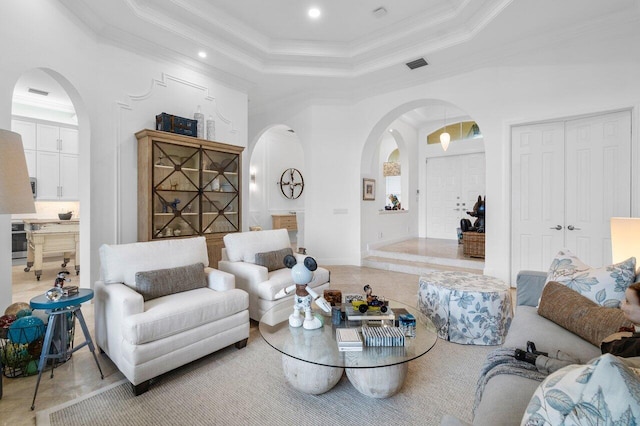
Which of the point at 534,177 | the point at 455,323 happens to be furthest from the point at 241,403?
the point at 534,177

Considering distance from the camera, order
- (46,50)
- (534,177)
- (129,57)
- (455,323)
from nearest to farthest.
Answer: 1. (455,323)
2. (46,50)
3. (129,57)
4. (534,177)

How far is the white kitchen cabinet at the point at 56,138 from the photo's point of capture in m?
5.66

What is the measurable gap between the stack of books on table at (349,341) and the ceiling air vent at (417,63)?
3.95 metres

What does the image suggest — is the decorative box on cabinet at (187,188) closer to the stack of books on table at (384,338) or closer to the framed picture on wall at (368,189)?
the framed picture on wall at (368,189)

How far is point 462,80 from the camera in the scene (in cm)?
445

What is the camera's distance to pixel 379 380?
1787 mm

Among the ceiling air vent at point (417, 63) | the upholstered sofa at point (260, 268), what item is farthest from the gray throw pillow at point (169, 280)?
the ceiling air vent at point (417, 63)

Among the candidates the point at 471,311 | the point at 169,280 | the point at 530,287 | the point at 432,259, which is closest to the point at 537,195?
the point at 432,259

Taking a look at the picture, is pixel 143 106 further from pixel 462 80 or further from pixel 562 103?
pixel 562 103

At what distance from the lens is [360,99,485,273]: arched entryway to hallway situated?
559cm

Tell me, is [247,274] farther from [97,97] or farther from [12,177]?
[97,97]

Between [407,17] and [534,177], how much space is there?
2.57m

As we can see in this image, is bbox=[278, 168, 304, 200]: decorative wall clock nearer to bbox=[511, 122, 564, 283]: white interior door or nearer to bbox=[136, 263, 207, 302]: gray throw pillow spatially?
bbox=[511, 122, 564, 283]: white interior door

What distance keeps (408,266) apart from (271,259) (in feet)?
8.47
